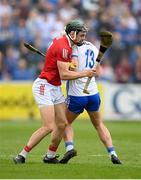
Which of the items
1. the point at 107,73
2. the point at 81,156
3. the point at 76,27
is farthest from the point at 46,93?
the point at 107,73

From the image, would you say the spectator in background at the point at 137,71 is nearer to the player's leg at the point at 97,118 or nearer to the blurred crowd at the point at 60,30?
the blurred crowd at the point at 60,30

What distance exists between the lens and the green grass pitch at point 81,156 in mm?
11008

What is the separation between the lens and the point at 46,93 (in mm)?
12578

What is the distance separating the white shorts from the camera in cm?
1255

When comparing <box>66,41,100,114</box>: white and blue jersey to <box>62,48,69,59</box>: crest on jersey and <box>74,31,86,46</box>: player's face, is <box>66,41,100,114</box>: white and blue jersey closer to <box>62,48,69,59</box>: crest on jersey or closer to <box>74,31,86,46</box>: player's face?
<box>74,31,86,46</box>: player's face

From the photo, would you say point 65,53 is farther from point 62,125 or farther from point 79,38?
point 62,125

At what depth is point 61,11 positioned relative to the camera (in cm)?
2770

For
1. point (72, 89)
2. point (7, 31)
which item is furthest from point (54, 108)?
point (7, 31)

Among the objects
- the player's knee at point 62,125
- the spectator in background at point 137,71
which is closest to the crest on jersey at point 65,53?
the player's knee at point 62,125

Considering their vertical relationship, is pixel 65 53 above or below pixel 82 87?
above

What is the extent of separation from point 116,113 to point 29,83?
3062 millimetres

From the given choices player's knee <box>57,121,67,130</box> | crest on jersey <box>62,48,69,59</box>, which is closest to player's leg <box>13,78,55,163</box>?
player's knee <box>57,121,67,130</box>

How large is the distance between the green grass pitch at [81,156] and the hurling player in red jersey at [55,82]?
0.54m

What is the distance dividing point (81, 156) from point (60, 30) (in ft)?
41.9
